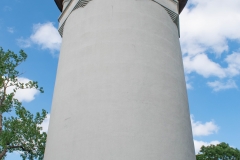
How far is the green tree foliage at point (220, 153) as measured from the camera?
67.4 ft

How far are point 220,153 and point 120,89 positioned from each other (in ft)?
58.8

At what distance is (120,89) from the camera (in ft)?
18.8

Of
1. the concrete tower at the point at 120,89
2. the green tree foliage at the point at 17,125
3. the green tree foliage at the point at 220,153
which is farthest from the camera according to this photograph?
the green tree foliage at the point at 220,153

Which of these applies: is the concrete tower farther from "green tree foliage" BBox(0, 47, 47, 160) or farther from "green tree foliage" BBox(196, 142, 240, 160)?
"green tree foliage" BBox(196, 142, 240, 160)

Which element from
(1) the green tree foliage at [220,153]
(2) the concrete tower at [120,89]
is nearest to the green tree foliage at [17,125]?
(2) the concrete tower at [120,89]

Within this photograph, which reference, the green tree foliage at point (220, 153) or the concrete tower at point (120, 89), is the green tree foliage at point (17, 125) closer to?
the concrete tower at point (120, 89)

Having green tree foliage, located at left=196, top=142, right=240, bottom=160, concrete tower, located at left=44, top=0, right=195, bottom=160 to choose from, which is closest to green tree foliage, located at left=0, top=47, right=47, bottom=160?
concrete tower, located at left=44, top=0, right=195, bottom=160

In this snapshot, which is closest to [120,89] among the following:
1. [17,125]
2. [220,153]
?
[17,125]

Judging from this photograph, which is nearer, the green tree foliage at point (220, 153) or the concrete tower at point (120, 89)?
the concrete tower at point (120, 89)

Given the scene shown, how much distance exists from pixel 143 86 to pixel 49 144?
2602 mm

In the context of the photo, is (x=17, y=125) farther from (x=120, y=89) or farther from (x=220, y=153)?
(x=220, y=153)

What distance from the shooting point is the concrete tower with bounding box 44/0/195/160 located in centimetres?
523

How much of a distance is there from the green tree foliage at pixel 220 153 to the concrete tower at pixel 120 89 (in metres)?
16.0

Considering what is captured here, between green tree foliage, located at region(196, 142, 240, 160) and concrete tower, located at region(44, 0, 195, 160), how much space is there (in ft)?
52.4
